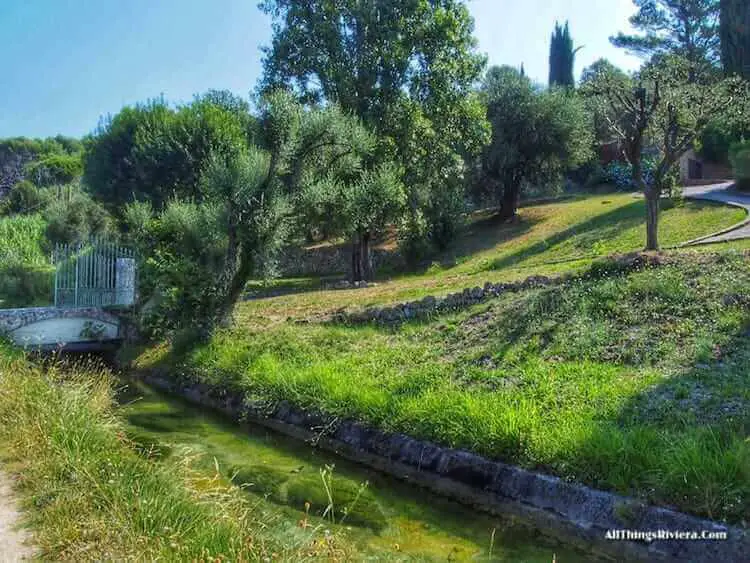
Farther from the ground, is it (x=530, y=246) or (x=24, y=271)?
(x=530, y=246)

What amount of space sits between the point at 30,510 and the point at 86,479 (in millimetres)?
508

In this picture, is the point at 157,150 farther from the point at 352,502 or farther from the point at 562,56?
the point at 562,56

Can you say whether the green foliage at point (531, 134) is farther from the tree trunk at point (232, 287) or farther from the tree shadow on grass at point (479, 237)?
the tree trunk at point (232, 287)

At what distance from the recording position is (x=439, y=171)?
29.5 metres

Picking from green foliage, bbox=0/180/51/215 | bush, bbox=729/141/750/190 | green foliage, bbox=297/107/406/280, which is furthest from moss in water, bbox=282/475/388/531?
green foliage, bbox=0/180/51/215

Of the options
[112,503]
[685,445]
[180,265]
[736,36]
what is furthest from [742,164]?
[112,503]

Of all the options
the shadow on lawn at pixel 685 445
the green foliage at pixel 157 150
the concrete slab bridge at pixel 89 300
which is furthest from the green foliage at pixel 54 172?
the shadow on lawn at pixel 685 445

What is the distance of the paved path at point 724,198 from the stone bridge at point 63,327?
58.8 ft

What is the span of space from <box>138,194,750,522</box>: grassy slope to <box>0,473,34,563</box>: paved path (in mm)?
5081

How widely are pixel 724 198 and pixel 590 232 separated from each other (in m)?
6.83

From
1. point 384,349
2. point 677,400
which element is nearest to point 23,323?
point 384,349

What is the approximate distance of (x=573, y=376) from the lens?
950 centimetres

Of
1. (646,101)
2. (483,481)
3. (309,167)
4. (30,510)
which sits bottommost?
(483,481)

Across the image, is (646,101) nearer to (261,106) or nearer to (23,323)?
(261,106)
